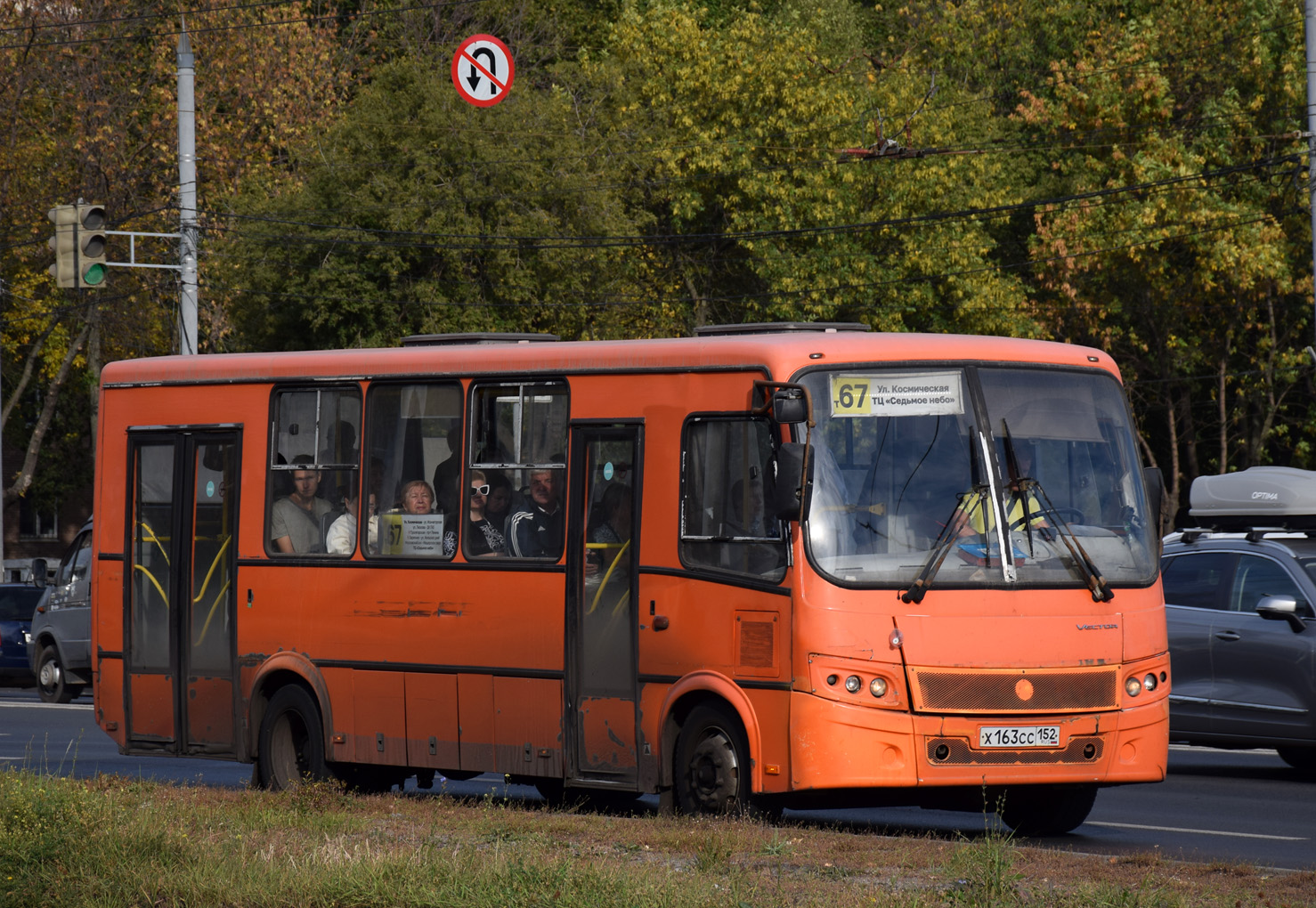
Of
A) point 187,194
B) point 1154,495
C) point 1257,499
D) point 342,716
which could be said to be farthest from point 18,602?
point 1154,495

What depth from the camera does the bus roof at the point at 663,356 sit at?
11.2m

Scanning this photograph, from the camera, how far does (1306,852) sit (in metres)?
10.8

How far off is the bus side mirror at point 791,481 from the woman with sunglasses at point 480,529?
2.41 metres

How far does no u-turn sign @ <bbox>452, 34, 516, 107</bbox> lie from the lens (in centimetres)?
3659

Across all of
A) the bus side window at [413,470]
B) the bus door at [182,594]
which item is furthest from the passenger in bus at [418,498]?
the bus door at [182,594]

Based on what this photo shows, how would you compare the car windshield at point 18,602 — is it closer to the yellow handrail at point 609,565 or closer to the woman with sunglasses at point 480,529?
the woman with sunglasses at point 480,529

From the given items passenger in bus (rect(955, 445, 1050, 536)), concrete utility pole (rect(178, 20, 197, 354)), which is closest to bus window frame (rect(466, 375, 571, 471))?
passenger in bus (rect(955, 445, 1050, 536))

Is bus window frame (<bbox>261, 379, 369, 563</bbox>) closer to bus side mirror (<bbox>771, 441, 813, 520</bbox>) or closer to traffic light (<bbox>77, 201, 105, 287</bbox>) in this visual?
bus side mirror (<bbox>771, 441, 813, 520</bbox>)

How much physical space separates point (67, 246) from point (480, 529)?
13.3 meters

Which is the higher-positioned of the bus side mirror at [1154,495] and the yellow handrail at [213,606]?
the bus side mirror at [1154,495]

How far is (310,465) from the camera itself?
13820 mm

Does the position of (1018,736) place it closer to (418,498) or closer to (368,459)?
(418,498)

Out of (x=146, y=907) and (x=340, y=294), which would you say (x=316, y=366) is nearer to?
(x=146, y=907)

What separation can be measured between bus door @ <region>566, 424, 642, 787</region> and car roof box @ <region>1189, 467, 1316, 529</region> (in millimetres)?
6348
